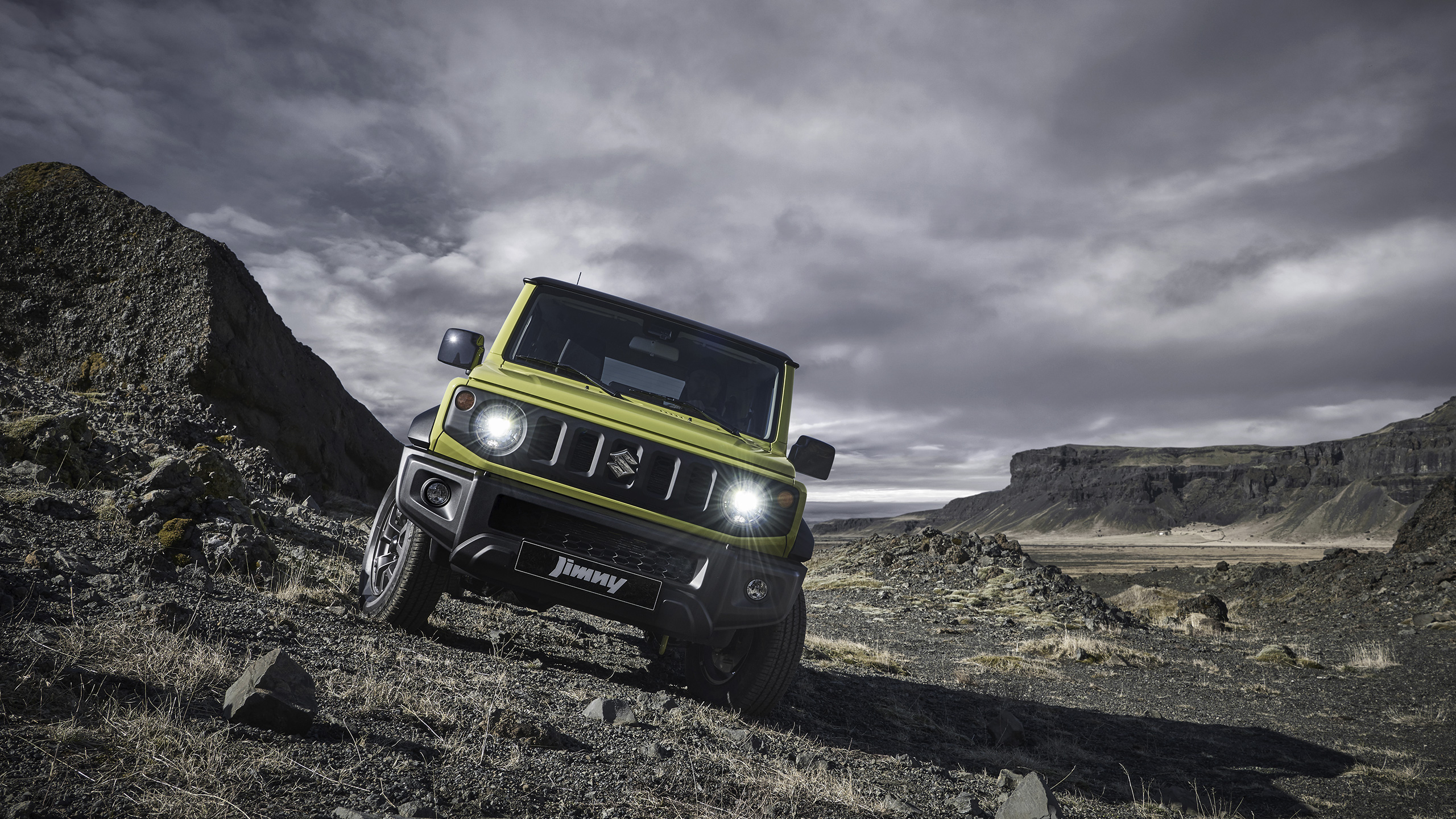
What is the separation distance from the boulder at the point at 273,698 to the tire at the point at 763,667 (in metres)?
2.27

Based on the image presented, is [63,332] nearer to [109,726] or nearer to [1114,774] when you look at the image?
[109,726]

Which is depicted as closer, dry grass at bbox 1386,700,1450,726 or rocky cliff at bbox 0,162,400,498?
dry grass at bbox 1386,700,1450,726

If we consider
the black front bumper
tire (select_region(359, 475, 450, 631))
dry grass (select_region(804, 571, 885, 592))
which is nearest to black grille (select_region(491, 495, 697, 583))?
the black front bumper

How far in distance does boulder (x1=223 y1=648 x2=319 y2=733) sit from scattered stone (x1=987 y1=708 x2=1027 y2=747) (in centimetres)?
441

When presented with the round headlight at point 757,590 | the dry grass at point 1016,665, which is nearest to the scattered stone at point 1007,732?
the round headlight at point 757,590

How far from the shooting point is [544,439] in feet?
12.5

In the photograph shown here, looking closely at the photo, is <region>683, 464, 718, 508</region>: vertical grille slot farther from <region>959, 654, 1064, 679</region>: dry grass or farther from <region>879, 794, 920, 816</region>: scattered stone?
<region>959, 654, 1064, 679</region>: dry grass

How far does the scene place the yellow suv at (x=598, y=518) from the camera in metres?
3.62

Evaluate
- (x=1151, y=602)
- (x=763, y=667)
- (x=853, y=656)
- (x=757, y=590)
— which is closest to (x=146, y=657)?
(x=757, y=590)

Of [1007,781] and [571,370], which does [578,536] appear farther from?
[1007,781]

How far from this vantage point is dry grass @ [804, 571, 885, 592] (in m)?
18.8

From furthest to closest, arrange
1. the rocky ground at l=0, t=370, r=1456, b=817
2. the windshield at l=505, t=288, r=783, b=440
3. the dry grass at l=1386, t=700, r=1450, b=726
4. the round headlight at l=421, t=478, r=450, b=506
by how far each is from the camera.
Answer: the dry grass at l=1386, t=700, r=1450, b=726
the windshield at l=505, t=288, r=783, b=440
the round headlight at l=421, t=478, r=450, b=506
the rocky ground at l=0, t=370, r=1456, b=817

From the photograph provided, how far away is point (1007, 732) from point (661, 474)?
3263mm

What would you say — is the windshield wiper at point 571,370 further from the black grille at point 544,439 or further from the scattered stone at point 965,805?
the scattered stone at point 965,805
